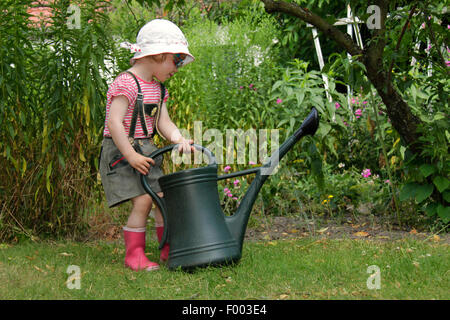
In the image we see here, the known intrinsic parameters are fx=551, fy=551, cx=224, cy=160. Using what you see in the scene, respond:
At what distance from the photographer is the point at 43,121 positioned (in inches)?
139

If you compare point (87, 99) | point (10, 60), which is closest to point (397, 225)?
point (87, 99)

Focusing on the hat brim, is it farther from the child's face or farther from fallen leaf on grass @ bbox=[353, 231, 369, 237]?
fallen leaf on grass @ bbox=[353, 231, 369, 237]

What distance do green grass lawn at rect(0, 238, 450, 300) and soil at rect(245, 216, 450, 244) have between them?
0.25m

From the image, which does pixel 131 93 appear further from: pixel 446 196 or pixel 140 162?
pixel 446 196

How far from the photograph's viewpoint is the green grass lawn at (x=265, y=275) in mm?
2297

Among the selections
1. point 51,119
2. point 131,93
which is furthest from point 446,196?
point 51,119

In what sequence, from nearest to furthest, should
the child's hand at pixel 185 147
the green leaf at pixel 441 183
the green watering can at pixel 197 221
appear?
1. the green watering can at pixel 197 221
2. the child's hand at pixel 185 147
3. the green leaf at pixel 441 183

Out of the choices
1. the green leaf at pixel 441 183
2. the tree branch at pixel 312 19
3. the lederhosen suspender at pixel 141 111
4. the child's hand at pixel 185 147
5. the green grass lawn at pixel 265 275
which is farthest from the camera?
the green leaf at pixel 441 183

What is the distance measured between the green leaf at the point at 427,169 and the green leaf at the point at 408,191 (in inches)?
6.5

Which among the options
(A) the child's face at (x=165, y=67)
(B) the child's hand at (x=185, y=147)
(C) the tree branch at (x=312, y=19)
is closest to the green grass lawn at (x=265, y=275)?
(B) the child's hand at (x=185, y=147)

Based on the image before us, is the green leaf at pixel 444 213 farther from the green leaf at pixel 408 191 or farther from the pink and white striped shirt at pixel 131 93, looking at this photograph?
the pink and white striped shirt at pixel 131 93

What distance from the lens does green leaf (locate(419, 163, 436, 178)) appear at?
11.0ft
